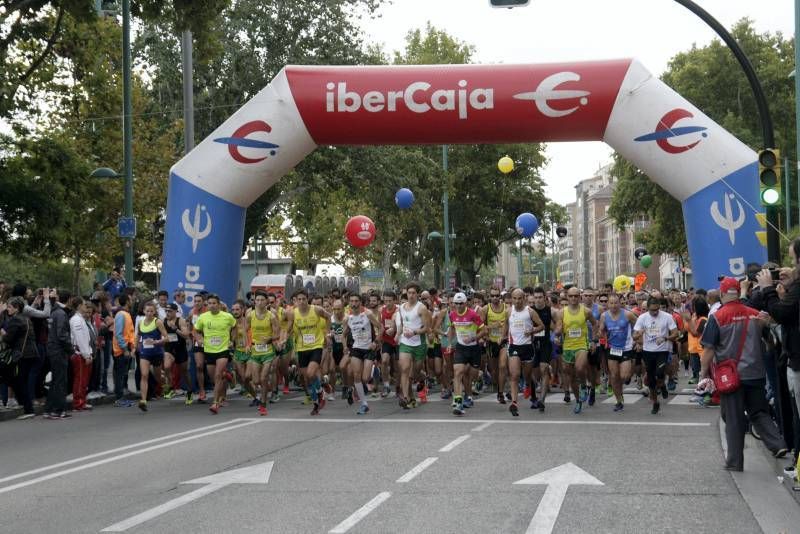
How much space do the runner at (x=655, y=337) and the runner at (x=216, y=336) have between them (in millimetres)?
6055

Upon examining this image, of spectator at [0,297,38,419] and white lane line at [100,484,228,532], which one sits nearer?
white lane line at [100,484,228,532]

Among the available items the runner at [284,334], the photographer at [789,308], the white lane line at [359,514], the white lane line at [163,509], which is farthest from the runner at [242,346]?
the photographer at [789,308]

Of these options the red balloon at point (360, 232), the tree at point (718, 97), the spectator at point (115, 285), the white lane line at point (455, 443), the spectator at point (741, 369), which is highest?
the tree at point (718, 97)

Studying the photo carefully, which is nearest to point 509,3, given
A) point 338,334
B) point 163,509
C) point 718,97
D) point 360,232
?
Result: point 163,509

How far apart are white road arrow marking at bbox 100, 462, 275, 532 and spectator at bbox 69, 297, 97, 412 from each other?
7.66 m

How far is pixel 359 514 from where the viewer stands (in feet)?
27.0

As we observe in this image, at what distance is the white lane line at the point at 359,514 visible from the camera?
767cm

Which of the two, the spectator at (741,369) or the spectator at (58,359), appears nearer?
the spectator at (741,369)

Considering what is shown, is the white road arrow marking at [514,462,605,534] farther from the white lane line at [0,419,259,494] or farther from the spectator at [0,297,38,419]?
the spectator at [0,297,38,419]

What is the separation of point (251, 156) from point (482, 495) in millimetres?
11152

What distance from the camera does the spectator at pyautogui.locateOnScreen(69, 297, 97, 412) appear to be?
17812 millimetres

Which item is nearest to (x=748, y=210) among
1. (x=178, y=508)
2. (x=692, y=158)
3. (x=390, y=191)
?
(x=692, y=158)

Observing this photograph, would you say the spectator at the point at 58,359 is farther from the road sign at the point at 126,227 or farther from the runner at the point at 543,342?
the runner at the point at 543,342

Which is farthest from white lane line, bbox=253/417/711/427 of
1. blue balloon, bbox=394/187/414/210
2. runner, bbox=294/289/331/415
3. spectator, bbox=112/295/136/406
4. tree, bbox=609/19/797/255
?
tree, bbox=609/19/797/255
